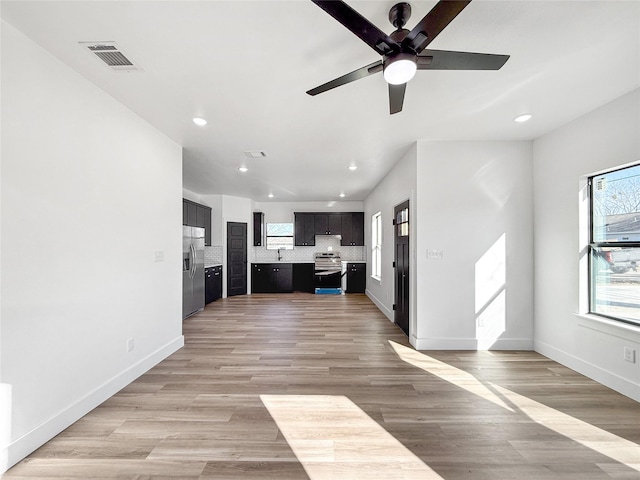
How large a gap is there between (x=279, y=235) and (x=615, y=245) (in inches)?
271

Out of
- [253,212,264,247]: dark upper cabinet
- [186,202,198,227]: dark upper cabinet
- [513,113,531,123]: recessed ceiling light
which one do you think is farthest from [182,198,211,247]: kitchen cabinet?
[513,113,531,123]: recessed ceiling light

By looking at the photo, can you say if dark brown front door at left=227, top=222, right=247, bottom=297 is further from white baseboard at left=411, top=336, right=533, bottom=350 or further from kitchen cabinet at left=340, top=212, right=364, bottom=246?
white baseboard at left=411, top=336, right=533, bottom=350

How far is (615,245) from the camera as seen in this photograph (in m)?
2.62

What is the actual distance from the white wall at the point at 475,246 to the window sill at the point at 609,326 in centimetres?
67

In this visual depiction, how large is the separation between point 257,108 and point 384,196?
343cm

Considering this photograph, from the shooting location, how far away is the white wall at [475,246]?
3.49 metres

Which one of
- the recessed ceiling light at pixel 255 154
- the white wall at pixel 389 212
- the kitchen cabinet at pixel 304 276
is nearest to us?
the white wall at pixel 389 212

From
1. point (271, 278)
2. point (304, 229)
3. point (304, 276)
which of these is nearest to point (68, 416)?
point (271, 278)

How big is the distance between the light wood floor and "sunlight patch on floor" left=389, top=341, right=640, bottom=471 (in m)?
0.01

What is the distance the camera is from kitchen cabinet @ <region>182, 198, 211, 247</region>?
526cm

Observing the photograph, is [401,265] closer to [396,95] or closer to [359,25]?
[396,95]

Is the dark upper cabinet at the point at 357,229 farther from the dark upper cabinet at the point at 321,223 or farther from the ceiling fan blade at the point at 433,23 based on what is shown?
the ceiling fan blade at the point at 433,23

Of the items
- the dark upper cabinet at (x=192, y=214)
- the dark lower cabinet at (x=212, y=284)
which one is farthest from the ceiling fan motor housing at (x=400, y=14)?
the dark lower cabinet at (x=212, y=284)

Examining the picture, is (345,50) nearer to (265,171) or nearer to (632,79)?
(632,79)
